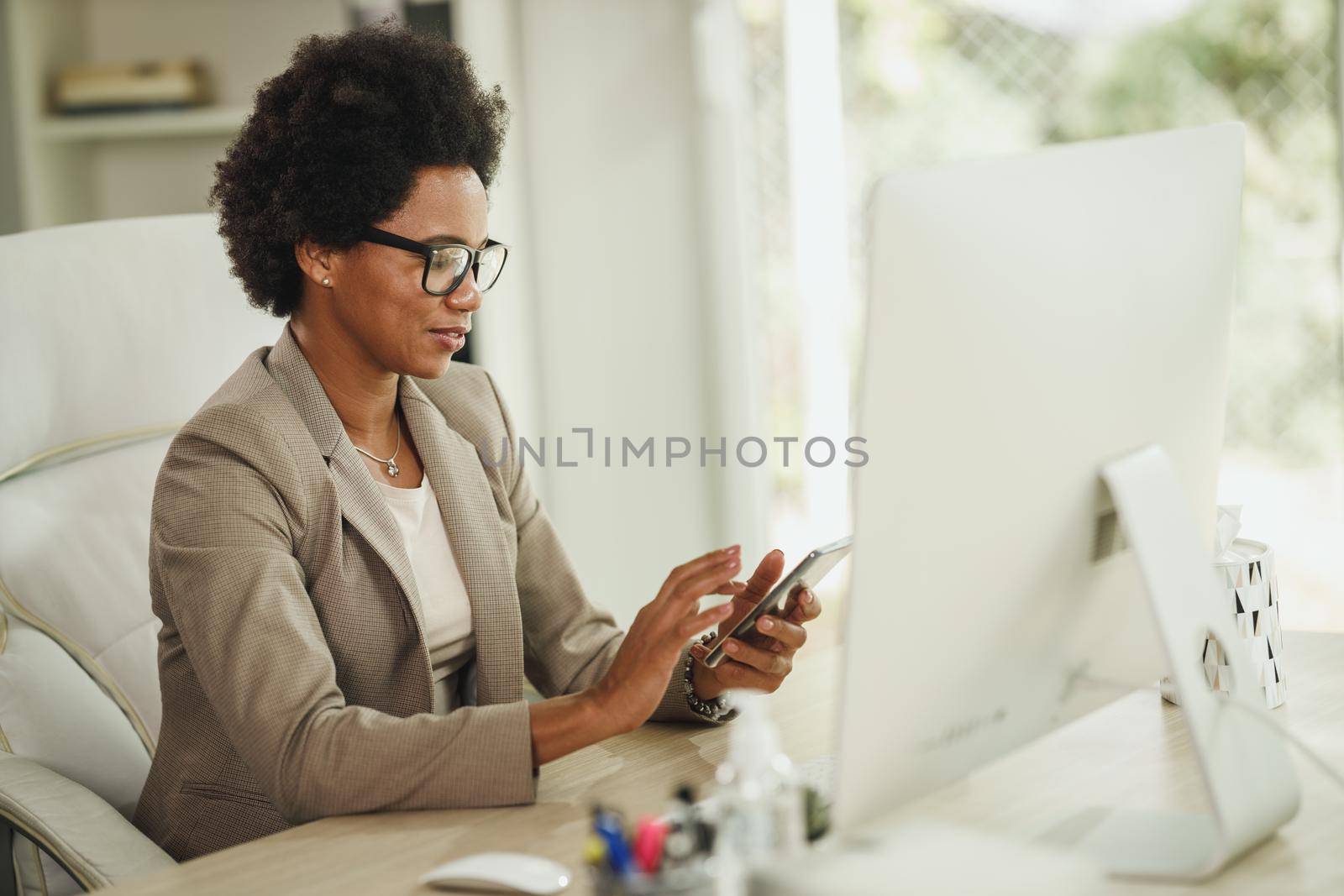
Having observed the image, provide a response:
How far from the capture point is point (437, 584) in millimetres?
1340

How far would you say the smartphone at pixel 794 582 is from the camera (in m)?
1.04

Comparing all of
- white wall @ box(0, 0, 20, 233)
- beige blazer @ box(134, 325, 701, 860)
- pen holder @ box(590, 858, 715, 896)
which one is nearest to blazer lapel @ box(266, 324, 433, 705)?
beige blazer @ box(134, 325, 701, 860)

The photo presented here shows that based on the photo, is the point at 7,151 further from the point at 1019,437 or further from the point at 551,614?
the point at 1019,437

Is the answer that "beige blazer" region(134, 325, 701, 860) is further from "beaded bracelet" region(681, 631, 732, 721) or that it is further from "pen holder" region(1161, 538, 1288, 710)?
"pen holder" region(1161, 538, 1288, 710)

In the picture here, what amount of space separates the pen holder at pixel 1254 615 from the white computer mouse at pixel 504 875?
0.57m

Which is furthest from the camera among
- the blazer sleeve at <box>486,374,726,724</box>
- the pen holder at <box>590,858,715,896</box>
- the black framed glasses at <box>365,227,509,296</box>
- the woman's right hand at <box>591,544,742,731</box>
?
the blazer sleeve at <box>486,374,726,724</box>

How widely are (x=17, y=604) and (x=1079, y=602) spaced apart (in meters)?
1.20

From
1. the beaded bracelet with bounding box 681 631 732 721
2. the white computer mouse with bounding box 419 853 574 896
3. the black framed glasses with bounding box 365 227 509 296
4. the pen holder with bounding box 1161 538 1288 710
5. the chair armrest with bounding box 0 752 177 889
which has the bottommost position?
the chair armrest with bounding box 0 752 177 889

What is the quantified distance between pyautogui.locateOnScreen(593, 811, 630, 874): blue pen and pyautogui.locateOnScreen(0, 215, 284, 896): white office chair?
90 centimetres

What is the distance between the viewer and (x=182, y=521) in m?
1.12

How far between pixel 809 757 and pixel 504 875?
1.18 ft

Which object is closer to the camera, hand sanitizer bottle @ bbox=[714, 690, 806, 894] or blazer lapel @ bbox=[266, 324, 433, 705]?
hand sanitizer bottle @ bbox=[714, 690, 806, 894]

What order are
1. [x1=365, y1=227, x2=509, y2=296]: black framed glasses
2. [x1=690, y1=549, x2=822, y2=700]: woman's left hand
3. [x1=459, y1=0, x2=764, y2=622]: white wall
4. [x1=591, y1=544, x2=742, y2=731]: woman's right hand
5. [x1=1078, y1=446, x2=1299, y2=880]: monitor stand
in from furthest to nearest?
[x1=459, y1=0, x2=764, y2=622]: white wall, [x1=365, y1=227, x2=509, y2=296]: black framed glasses, [x1=690, y1=549, x2=822, y2=700]: woman's left hand, [x1=591, y1=544, x2=742, y2=731]: woman's right hand, [x1=1078, y1=446, x2=1299, y2=880]: monitor stand

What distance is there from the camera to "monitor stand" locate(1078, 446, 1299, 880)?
779mm
